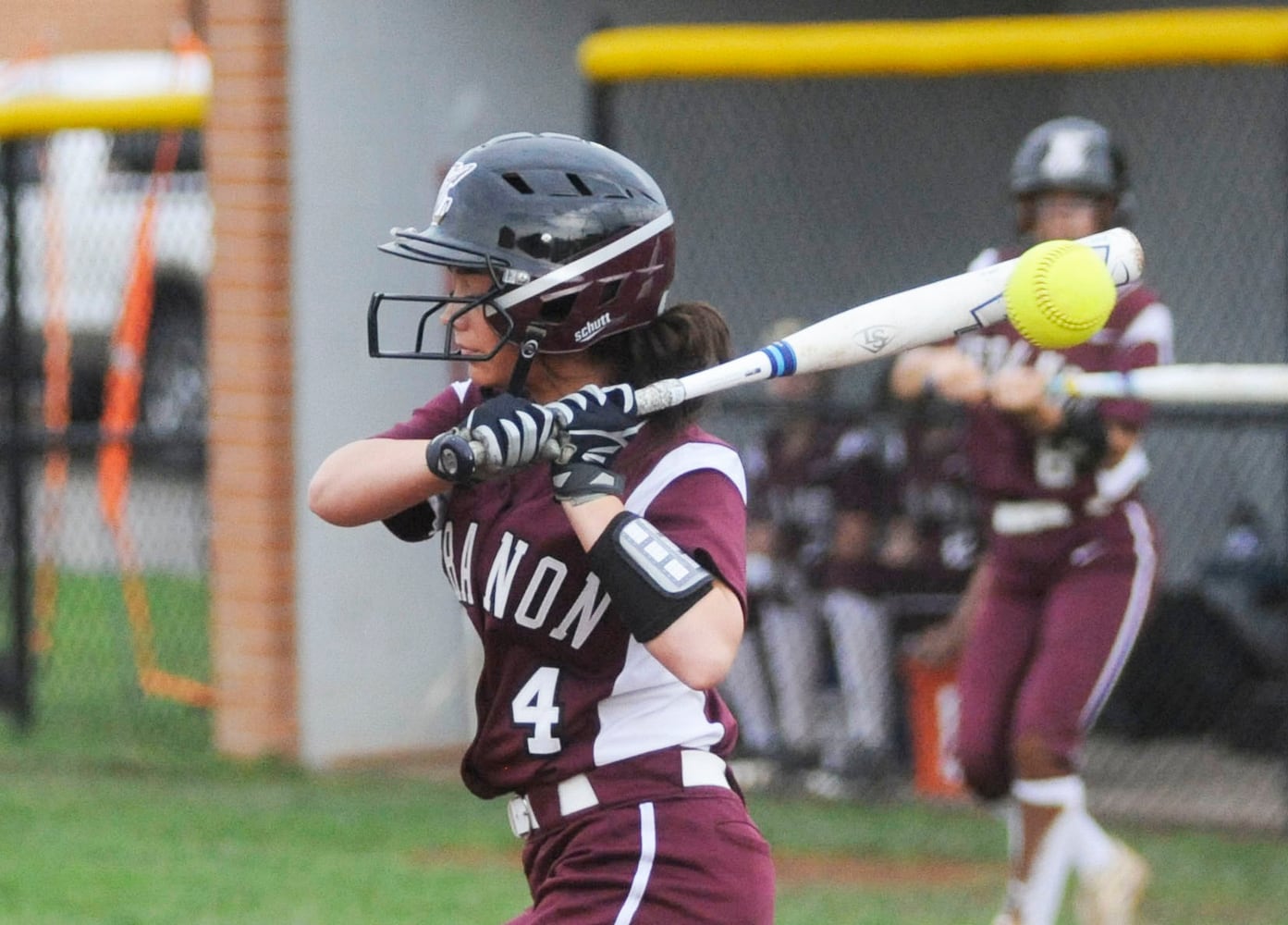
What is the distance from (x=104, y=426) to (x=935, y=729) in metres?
4.99

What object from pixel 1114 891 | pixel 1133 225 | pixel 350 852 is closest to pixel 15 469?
pixel 350 852

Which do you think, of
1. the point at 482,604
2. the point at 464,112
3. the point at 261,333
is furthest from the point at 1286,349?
the point at 482,604

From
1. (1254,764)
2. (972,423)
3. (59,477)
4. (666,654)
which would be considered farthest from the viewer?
(59,477)

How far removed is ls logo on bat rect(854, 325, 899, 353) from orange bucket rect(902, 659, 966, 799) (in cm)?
440

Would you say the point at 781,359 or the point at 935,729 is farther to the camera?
the point at 935,729

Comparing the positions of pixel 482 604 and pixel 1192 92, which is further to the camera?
pixel 1192 92

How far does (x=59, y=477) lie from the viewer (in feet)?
32.1

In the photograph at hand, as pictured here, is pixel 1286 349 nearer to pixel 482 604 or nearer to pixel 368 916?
pixel 368 916

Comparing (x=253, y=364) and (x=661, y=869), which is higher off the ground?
(x=253, y=364)

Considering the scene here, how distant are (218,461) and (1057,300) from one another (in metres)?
5.15

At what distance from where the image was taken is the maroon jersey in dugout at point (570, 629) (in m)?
3.15

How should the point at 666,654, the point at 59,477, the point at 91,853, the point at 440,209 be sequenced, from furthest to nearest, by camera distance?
the point at 59,477
the point at 91,853
the point at 440,209
the point at 666,654

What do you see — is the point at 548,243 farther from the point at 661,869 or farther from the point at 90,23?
the point at 90,23

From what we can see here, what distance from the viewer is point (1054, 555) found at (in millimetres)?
5539
